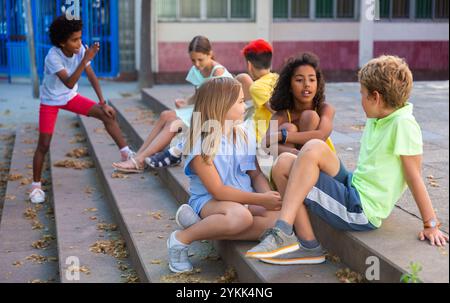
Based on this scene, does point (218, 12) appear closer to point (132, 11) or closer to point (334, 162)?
point (132, 11)

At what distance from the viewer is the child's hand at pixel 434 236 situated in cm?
345

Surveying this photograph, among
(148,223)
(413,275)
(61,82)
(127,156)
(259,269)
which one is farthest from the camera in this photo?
(127,156)

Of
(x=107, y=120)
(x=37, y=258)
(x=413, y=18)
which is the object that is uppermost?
(x=413, y=18)

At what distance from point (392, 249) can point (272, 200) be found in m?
0.77

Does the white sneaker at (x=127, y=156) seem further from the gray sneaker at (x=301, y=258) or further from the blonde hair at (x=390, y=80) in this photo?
the blonde hair at (x=390, y=80)

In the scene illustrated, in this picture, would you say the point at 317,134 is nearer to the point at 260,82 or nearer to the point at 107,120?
the point at 260,82

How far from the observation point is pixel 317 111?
493 cm

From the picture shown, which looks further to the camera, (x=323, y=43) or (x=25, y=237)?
(x=323, y=43)

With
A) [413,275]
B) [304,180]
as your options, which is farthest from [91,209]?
[413,275]

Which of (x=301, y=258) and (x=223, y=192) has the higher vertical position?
(x=223, y=192)

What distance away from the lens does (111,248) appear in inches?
191

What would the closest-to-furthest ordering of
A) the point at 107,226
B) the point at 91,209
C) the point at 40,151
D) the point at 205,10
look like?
1. the point at 107,226
2. the point at 91,209
3. the point at 40,151
4. the point at 205,10

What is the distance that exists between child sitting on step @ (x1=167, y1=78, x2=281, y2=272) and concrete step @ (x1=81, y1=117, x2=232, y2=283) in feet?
0.45

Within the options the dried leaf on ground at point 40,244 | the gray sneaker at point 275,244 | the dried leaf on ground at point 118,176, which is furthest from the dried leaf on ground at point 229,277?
the dried leaf on ground at point 118,176
